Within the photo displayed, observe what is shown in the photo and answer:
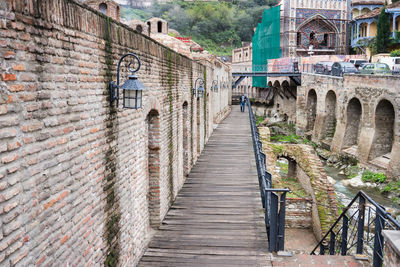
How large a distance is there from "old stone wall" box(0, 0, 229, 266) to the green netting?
39453mm

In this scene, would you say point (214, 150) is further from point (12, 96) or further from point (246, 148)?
point (12, 96)

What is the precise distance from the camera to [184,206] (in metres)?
8.59

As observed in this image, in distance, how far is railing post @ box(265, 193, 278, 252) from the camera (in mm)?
6223

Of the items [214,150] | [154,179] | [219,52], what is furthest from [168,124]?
[219,52]

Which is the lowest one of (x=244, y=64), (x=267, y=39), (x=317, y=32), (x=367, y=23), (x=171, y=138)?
(x=171, y=138)

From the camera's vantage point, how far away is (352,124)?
89.0 ft

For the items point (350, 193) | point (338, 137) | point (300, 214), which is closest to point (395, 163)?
point (350, 193)

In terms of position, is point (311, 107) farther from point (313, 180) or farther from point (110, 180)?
point (110, 180)

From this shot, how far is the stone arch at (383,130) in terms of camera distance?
74.7 feet

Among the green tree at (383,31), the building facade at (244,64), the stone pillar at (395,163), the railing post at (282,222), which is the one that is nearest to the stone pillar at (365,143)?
the stone pillar at (395,163)

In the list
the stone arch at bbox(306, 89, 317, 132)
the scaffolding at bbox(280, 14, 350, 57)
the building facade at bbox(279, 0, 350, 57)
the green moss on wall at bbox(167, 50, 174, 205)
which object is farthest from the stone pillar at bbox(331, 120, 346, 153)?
the green moss on wall at bbox(167, 50, 174, 205)

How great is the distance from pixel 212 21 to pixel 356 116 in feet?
194

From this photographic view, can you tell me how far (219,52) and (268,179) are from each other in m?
67.4

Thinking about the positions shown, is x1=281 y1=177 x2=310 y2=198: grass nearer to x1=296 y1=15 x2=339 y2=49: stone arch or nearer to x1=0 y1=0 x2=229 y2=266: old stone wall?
x1=0 y1=0 x2=229 y2=266: old stone wall
